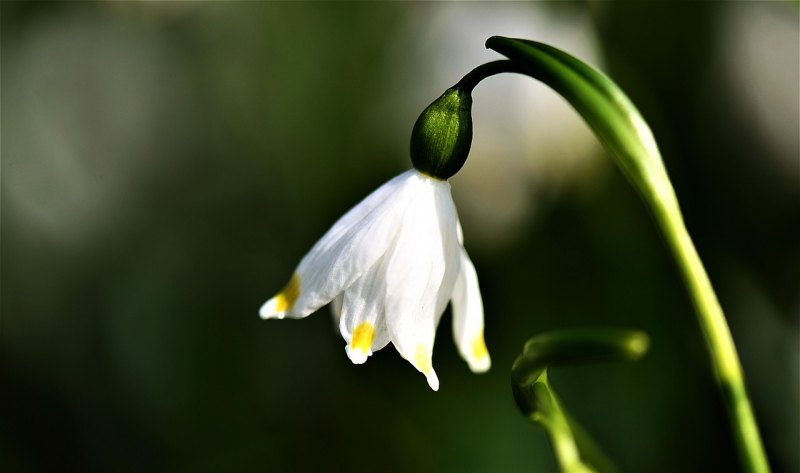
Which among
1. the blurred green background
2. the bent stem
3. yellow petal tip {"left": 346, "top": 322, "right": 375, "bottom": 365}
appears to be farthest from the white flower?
the blurred green background

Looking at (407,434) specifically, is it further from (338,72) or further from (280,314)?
(280,314)

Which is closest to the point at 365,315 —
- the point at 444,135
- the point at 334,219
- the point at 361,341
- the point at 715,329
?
the point at 361,341

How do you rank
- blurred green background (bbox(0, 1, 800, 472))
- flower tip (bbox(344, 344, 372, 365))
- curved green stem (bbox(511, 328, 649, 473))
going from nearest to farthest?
curved green stem (bbox(511, 328, 649, 473)), flower tip (bbox(344, 344, 372, 365)), blurred green background (bbox(0, 1, 800, 472))

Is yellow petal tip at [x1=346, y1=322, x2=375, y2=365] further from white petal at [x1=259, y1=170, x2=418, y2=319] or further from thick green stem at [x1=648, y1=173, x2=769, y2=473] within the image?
thick green stem at [x1=648, y1=173, x2=769, y2=473]

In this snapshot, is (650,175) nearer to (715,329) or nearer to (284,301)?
(715,329)

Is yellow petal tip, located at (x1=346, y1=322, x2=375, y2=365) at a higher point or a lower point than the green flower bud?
lower

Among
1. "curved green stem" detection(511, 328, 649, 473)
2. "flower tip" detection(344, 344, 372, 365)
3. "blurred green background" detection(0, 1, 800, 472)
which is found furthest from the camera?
"blurred green background" detection(0, 1, 800, 472)

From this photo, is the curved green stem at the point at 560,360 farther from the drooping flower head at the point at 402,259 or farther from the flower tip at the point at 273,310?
the flower tip at the point at 273,310

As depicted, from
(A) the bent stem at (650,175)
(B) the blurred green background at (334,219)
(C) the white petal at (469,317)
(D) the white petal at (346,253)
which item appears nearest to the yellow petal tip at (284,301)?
(D) the white petal at (346,253)
